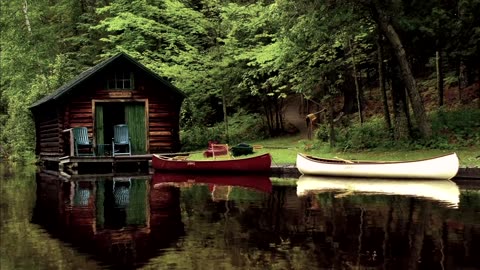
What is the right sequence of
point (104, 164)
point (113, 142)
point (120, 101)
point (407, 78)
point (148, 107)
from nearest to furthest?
point (407, 78) < point (113, 142) < point (120, 101) < point (104, 164) < point (148, 107)

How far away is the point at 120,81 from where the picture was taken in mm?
30219

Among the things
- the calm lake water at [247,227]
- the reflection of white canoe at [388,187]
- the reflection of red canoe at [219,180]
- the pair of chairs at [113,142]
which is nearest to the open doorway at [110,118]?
the pair of chairs at [113,142]

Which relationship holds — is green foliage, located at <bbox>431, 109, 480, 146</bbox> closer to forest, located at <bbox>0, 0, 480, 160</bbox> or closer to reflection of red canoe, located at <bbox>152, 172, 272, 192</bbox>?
forest, located at <bbox>0, 0, 480, 160</bbox>

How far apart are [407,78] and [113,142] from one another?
15.2 meters

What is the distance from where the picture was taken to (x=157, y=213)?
524 inches

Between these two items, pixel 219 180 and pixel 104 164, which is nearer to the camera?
pixel 219 180

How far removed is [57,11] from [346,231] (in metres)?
46.1

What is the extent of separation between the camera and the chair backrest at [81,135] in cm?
2925

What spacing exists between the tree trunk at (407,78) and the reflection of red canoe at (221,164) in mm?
6599

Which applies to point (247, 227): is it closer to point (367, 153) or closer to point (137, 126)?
point (367, 153)

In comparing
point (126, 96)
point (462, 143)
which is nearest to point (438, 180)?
point (462, 143)

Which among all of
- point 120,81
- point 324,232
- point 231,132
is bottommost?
point 324,232

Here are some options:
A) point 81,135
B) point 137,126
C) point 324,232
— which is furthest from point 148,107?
point 324,232

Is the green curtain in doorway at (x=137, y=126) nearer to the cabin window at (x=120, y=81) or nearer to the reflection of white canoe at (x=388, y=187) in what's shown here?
the cabin window at (x=120, y=81)
